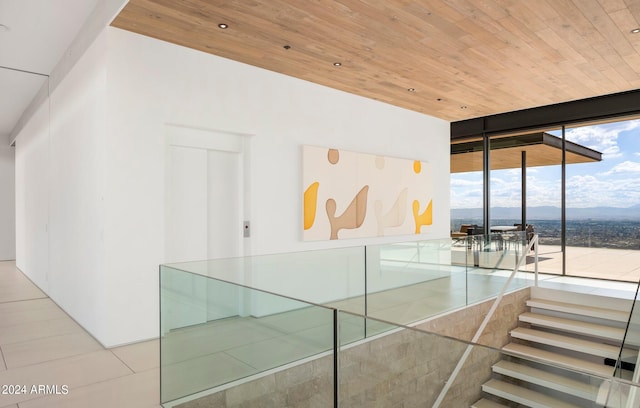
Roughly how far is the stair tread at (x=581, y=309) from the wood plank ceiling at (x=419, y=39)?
10.6ft

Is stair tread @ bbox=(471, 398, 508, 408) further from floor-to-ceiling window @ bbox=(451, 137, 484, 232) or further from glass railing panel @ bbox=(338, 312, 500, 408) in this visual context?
floor-to-ceiling window @ bbox=(451, 137, 484, 232)

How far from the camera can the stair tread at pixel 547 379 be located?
4.22 feet

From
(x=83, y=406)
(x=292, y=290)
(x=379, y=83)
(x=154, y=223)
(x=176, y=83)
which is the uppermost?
(x=379, y=83)

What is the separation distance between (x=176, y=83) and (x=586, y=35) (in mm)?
4170

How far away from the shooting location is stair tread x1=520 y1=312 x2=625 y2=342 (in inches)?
229

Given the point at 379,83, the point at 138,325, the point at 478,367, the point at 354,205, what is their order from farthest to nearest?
the point at 354,205
the point at 379,83
the point at 138,325
the point at 478,367

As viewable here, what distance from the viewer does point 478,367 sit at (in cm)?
148

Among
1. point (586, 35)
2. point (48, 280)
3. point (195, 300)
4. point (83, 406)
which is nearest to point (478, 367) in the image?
point (195, 300)

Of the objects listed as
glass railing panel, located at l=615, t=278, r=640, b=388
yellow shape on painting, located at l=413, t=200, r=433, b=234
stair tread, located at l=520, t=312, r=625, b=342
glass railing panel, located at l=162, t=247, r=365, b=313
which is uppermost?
yellow shape on painting, located at l=413, t=200, r=433, b=234

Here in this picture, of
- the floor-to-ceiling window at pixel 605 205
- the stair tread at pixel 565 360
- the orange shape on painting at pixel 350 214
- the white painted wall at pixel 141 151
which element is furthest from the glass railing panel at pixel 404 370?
the floor-to-ceiling window at pixel 605 205

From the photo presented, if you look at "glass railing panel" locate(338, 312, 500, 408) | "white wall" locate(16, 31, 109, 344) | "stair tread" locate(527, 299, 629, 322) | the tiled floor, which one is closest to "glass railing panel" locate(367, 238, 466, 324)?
"stair tread" locate(527, 299, 629, 322)

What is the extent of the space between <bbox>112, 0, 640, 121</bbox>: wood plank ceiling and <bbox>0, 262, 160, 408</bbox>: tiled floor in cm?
294

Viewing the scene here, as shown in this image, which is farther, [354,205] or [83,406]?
[354,205]

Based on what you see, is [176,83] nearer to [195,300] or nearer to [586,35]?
[195,300]
